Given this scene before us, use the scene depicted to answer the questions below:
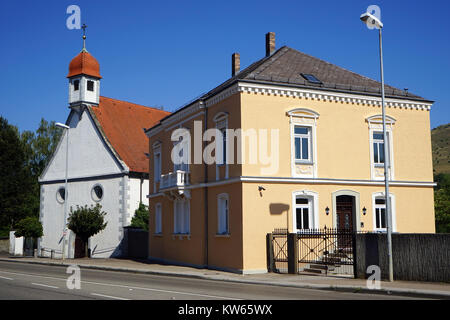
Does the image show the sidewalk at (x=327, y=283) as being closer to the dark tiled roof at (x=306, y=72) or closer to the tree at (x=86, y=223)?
the dark tiled roof at (x=306, y=72)

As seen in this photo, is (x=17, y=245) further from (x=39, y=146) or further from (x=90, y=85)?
(x=39, y=146)

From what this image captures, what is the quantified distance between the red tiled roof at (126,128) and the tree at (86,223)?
4.58 metres

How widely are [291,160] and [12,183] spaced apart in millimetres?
42064

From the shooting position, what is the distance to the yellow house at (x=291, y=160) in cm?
Answer: 2270

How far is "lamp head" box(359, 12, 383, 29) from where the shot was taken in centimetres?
1727

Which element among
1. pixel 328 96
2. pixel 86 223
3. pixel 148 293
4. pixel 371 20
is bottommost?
pixel 148 293

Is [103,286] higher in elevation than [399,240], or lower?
lower

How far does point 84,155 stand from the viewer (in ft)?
139

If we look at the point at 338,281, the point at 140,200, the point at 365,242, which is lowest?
the point at 338,281

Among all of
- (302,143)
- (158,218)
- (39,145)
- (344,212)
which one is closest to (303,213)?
(344,212)

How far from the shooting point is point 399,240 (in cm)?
1811

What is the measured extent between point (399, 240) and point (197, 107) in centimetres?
1284
